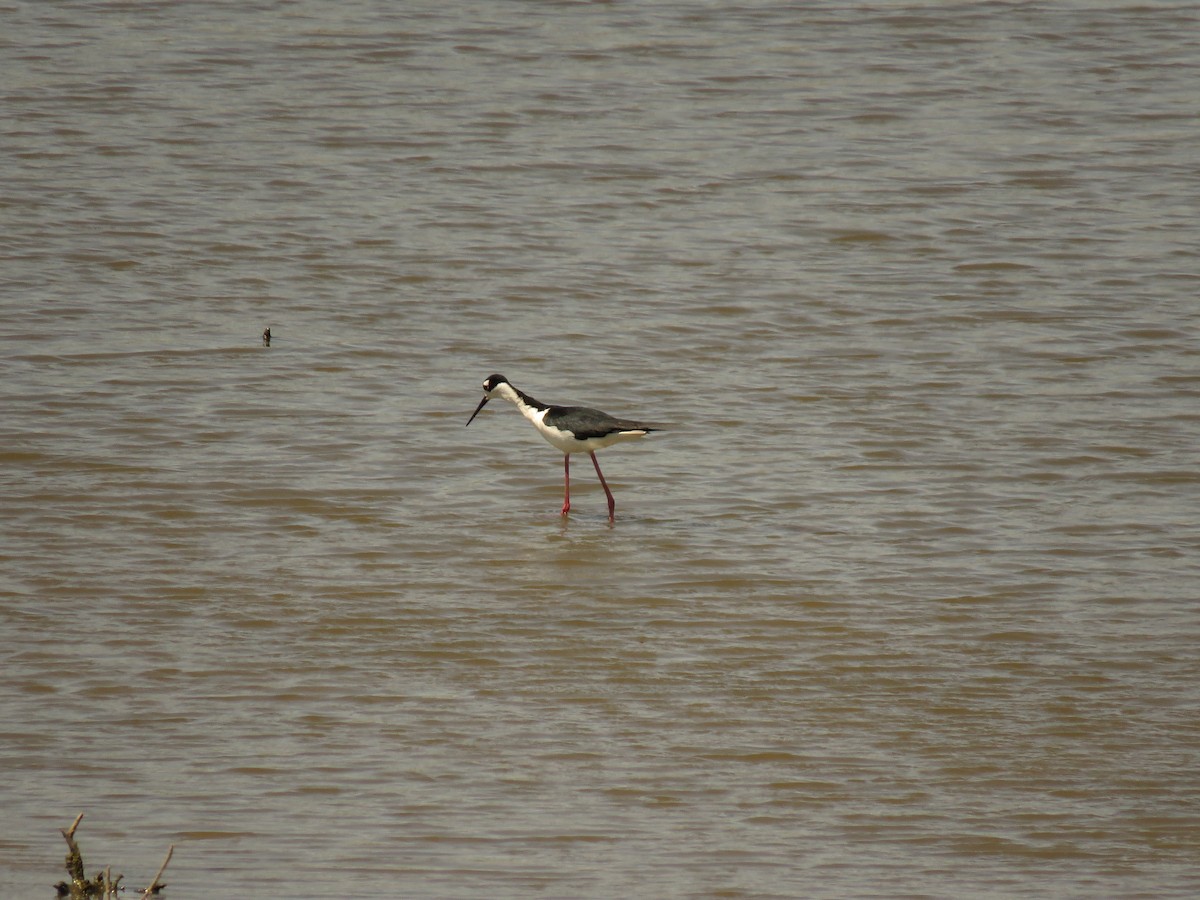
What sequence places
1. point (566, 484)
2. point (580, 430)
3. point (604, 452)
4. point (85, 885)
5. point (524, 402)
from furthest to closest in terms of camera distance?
point (604, 452) < point (524, 402) < point (566, 484) < point (580, 430) < point (85, 885)

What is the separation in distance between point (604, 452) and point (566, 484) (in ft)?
4.15

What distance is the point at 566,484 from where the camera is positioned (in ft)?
34.2

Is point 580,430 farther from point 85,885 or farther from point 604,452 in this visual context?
point 85,885

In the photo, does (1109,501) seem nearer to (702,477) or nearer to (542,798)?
(702,477)

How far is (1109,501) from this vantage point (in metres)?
9.80

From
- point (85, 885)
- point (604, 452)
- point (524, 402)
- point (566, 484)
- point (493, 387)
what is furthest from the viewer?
point (604, 452)

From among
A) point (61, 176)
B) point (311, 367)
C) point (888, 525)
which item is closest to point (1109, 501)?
point (888, 525)

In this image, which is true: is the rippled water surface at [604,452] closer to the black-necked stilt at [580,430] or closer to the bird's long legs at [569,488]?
the bird's long legs at [569,488]

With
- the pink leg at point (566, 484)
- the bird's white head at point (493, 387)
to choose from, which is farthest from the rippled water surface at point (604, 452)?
the bird's white head at point (493, 387)

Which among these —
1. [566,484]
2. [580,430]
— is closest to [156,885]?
[580,430]

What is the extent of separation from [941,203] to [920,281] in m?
1.85

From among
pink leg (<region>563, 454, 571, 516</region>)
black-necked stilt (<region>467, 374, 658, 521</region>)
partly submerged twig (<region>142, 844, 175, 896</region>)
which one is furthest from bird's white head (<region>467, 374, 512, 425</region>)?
partly submerged twig (<region>142, 844, 175, 896</region>)

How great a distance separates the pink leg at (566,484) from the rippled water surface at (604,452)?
0.10 metres

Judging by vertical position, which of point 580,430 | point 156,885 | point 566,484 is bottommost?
point 566,484
